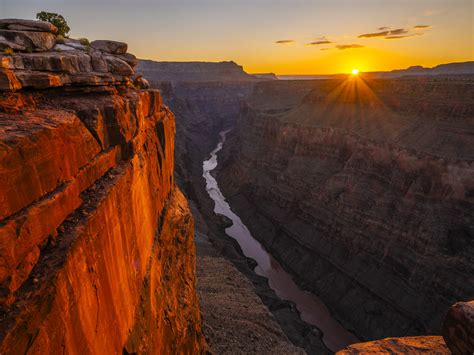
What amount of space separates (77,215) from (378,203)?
32.1 meters

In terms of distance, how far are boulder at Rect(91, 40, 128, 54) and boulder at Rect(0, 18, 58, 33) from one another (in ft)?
11.2

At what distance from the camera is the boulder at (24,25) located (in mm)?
8711

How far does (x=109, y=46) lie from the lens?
13211 mm

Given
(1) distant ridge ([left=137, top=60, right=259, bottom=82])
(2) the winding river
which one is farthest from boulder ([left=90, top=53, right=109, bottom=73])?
(1) distant ridge ([left=137, top=60, right=259, bottom=82])

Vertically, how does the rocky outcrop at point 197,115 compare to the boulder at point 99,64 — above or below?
below

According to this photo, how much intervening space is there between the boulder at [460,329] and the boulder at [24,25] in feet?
40.1

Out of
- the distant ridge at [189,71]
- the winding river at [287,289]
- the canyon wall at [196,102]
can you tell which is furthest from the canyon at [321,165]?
the distant ridge at [189,71]

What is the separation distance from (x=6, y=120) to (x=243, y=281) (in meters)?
24.7

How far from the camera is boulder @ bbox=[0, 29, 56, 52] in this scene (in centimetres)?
834

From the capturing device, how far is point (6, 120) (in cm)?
604

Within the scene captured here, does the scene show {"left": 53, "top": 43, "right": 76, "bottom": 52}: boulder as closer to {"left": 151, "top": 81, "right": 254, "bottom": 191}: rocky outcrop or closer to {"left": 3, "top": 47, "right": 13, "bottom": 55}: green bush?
{"left": 3, "top": 47, "right": 13, "bottom": 55}: green bush

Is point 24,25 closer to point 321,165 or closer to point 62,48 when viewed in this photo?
point 62,48

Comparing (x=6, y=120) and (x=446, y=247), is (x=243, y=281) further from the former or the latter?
(x=6, y=120)

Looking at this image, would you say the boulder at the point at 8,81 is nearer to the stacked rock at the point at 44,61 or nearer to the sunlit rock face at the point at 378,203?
the stacked rock at the point at 44,61
